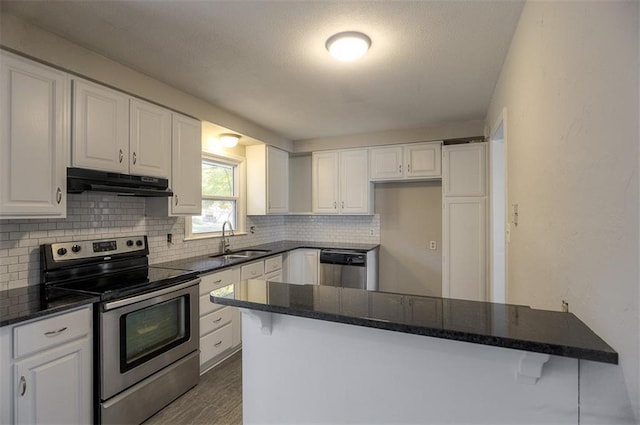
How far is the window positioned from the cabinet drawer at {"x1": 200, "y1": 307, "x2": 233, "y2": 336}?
0.89m

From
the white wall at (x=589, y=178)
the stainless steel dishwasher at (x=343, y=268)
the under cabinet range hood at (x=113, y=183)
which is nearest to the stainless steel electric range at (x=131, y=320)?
A: the under cabinet range hood at (x=113, y=183)

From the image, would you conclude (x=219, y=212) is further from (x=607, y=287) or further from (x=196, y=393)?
(x=607, y=287)

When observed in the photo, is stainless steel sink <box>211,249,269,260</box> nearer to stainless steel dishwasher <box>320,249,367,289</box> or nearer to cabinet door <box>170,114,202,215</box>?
cabinet door <box>170,114,202,215</box>

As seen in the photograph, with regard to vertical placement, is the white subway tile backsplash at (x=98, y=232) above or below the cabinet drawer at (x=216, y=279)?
above

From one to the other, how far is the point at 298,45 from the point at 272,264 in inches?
98.6

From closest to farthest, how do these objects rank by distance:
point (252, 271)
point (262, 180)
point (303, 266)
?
1. point (252, 271)
2. point (262, 180)
3. point (303, 266)

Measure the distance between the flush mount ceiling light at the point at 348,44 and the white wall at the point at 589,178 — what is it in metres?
0.84

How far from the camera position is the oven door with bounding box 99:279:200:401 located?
1887mm

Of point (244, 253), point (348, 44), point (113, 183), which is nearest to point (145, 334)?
point (113, 183)

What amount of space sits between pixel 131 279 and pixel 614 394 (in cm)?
250

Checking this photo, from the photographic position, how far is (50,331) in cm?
163

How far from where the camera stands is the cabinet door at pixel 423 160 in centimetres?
393

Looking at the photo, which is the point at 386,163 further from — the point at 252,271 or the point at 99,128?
the point at 99,128

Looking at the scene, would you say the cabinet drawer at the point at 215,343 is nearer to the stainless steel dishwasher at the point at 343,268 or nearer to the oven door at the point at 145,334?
the oven door at the point at 145,334
